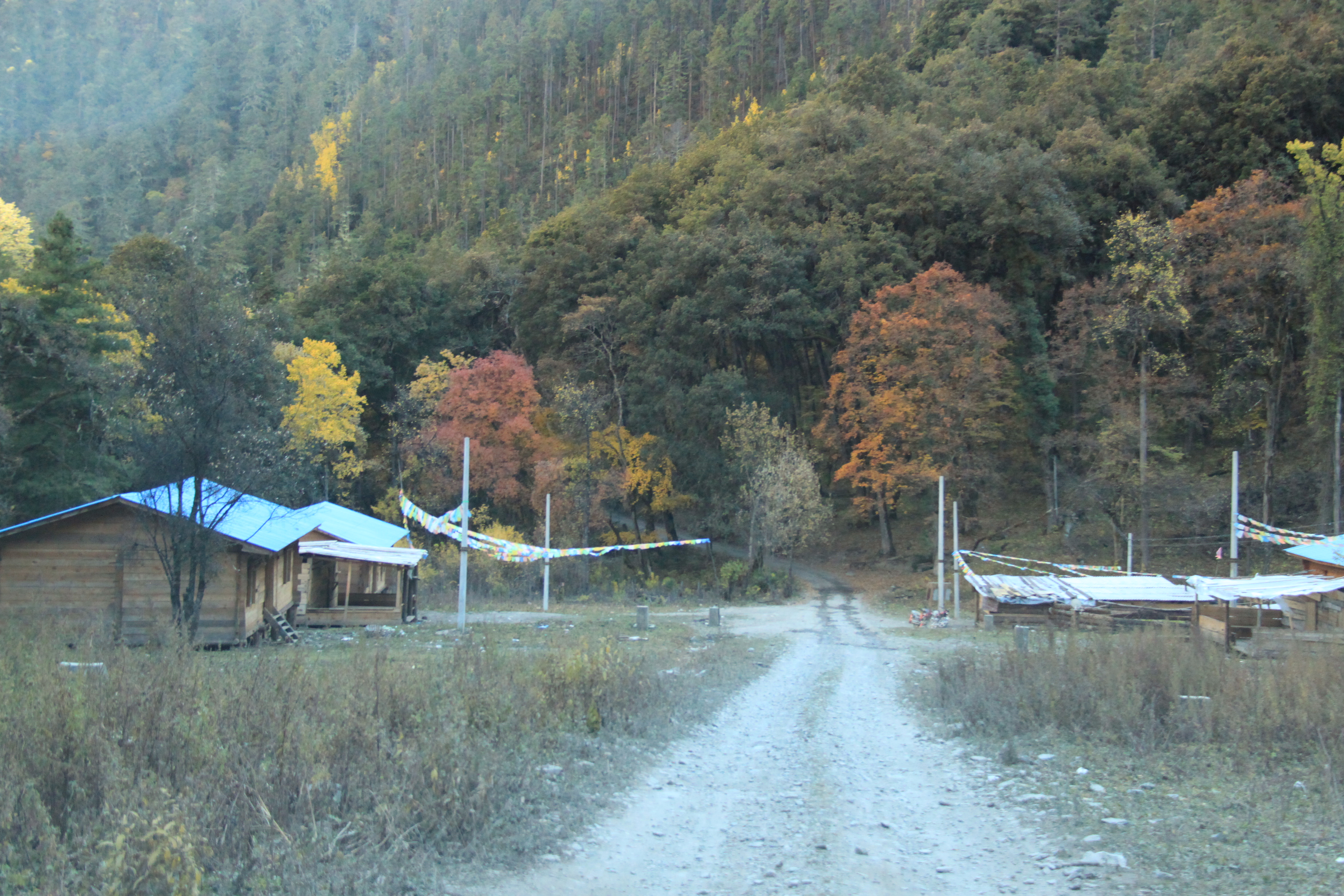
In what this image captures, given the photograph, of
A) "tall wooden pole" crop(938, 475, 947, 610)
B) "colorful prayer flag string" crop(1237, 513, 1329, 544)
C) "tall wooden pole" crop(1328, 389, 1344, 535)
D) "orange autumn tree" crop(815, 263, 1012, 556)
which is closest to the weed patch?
"tall wooden pole" crop(938, 475, 947, 610)

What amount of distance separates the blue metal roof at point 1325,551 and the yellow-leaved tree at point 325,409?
122ft

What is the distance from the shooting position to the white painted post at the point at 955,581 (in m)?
26.9

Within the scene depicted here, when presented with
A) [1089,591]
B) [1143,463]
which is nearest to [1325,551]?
[1089,591]

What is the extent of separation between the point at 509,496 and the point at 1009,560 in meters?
21.6

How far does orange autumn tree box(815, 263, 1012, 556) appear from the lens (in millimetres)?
36094

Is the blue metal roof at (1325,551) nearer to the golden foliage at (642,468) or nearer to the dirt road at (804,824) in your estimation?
the dirt road at (804,824)

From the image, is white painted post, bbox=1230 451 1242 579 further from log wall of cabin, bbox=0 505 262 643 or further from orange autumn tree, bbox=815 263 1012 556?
log wall of cabin, bbox=0 505 262 643

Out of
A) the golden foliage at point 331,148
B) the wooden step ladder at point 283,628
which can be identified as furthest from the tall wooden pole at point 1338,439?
the golden foliage at point 331,148

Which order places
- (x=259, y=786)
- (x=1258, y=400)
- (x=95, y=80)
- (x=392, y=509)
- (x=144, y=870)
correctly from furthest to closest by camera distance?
(x=95, y=80) → (x=392, y=509) → (x=1258, y=400) → (x=259, y=786) → (x=144, y=870)

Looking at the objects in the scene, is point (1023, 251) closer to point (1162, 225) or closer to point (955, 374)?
point (1162, 225)

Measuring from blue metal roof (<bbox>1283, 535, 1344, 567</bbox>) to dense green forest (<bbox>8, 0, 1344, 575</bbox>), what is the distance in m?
8.33

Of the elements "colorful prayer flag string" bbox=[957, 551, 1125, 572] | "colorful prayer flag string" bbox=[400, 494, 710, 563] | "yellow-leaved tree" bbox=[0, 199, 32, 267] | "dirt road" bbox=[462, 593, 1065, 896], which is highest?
"yellow-leaved tree" bbox=[0, 199, 32, 267]

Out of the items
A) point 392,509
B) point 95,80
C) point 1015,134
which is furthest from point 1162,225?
point 95,80

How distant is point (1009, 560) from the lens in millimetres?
30703
